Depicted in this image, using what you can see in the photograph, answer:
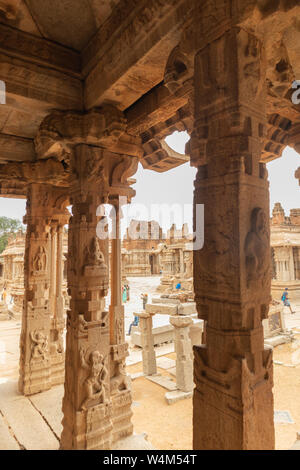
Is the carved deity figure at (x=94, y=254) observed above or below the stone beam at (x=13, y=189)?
below

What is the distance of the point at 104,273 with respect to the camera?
3871mm

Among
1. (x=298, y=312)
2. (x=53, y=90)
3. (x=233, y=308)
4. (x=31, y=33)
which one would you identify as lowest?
(x=298, y=312)

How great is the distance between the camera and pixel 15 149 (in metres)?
5.37

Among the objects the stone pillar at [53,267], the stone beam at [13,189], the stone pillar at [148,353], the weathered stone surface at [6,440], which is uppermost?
the stone beam at [13,189]

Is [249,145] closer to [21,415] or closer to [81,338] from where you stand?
[81,338]

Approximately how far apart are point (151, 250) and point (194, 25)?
41.7 meters

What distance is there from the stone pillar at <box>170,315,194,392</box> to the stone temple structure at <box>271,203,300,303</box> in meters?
14.9

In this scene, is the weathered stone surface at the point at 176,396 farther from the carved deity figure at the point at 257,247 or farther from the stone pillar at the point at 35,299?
the carved deity figure at the point at 257,247

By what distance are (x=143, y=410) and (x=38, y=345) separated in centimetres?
370

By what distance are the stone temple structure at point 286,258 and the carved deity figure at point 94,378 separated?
20.2 m

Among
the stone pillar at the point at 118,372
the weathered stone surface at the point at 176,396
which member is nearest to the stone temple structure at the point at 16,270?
the weathered stone surface at the point at 176,396

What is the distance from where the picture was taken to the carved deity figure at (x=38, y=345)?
615 centimetres

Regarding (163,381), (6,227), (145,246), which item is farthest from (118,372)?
(145,246)

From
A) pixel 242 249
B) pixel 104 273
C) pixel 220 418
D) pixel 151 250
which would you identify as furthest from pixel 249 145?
pixel 151 250
